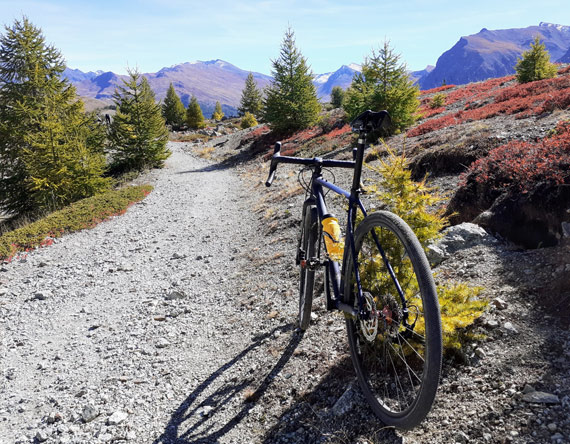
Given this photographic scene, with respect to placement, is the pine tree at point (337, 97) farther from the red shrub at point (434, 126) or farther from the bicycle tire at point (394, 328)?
the bicycle tire at point (394, 328)

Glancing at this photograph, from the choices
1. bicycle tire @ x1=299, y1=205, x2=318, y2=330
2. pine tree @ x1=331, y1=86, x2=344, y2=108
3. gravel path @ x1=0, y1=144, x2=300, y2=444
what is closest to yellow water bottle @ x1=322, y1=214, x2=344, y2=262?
bicycle tire @ x1=299, y1=205, x2=318, y2=330

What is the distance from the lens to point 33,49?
19.0m

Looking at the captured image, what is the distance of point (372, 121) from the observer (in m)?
3.05

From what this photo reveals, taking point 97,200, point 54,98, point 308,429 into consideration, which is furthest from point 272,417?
point 54,98

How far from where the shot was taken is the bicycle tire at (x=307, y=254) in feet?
14.3

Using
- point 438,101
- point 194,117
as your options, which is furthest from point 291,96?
point 194,117

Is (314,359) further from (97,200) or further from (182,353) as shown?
(97,200)

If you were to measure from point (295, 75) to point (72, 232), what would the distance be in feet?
82.5

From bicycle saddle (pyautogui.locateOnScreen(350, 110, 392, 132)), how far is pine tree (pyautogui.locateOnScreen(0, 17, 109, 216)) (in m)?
18.2

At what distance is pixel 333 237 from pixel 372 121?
1149mm

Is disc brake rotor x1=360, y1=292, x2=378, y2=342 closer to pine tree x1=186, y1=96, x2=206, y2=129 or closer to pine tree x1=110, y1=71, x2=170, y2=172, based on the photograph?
pine tree x1=110, y1=71, x2=170, y2=172

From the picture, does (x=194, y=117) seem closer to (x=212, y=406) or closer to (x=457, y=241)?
(x=457, y=241)

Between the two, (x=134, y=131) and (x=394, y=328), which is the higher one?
(x=134, y=131)

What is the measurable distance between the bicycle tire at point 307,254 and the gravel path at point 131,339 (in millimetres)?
Result: 614
